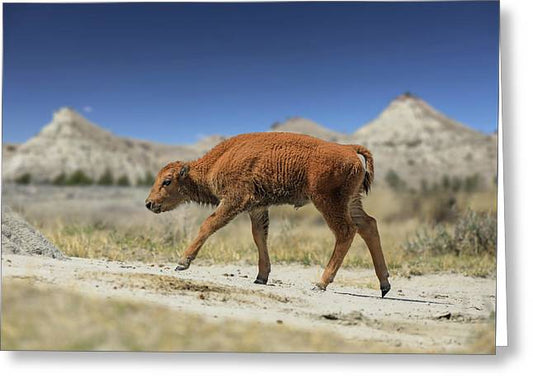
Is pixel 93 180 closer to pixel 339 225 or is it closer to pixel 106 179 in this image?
pixel 106 179

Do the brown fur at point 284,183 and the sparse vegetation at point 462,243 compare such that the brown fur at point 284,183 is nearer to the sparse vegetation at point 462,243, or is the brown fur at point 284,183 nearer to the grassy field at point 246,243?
the grassy field at point 246,243

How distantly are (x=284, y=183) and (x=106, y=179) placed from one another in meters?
13.2

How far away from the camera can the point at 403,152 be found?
20656 millimetres

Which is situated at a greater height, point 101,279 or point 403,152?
point 403,152

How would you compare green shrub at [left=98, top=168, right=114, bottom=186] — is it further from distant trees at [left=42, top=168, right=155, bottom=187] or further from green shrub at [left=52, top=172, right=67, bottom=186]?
green shrub at [left=52, top=172, right=67, bottom=186]

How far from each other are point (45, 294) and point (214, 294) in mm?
1452

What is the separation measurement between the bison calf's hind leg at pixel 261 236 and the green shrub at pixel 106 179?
12171 mm

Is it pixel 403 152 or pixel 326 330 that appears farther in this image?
pixel 403 152

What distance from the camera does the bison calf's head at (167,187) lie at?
265 inches

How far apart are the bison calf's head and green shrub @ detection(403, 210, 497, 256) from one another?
13.3 ft

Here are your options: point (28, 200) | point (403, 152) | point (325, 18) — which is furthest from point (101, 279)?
point (403, 152)

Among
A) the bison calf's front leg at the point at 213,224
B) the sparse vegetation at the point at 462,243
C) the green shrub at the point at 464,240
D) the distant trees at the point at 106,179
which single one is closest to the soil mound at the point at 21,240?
the bison calf's front leg at the point at 213,224

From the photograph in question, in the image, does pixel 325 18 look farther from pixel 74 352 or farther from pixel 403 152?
pixel 403 152

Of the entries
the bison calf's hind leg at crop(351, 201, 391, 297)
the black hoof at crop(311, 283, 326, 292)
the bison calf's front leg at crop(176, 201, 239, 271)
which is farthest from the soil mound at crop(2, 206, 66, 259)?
the bison calf's hind leg at crop(351, 201, 391, 297)
